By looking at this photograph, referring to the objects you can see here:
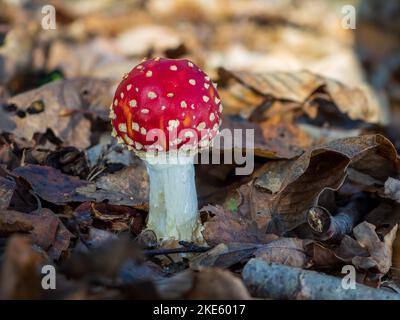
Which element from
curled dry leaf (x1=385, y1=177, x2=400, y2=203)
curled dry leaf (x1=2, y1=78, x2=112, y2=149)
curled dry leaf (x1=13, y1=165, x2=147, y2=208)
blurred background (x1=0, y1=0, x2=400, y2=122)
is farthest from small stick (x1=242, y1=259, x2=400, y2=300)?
blurred background (x1=0, y1=0, x2=400, y2=122)

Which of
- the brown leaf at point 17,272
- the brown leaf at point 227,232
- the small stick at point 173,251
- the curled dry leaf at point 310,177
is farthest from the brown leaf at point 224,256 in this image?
the brown leaf at point 17,272

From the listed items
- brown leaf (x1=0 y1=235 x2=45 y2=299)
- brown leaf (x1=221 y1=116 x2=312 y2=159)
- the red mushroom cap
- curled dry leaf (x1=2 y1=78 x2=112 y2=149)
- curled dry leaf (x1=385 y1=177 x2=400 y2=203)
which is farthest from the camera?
curled dry leaf (x1=2 y1=78 x2=112 y2=149)

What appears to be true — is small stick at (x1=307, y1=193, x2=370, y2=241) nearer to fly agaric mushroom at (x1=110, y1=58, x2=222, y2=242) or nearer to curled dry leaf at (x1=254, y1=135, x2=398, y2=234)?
curled dry leaf at (x1=254, y1=135, x2=398, y2=234)

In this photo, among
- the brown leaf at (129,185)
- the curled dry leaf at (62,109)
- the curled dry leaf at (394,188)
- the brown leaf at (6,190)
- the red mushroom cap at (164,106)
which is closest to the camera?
the red mushroom cap at (164,106)

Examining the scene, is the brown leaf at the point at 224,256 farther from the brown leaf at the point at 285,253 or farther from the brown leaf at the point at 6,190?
the brown leaf at the point at 6,190

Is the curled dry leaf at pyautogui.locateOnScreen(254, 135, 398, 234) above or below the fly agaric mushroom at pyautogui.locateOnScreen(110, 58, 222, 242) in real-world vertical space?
below

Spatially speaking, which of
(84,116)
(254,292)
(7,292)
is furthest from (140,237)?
(84,116)
